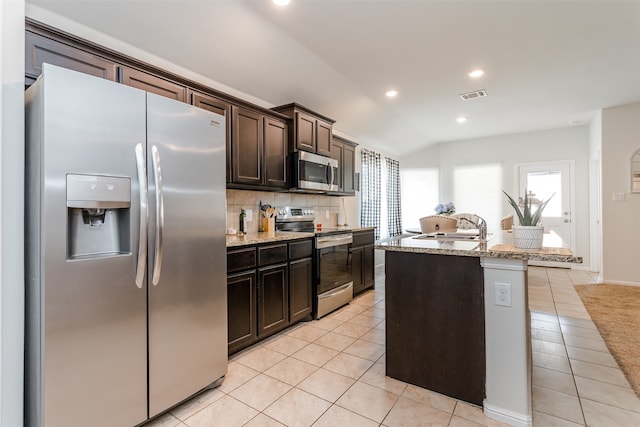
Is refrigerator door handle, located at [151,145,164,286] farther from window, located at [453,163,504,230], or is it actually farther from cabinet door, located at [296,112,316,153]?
window, located at [453,163,504,230]

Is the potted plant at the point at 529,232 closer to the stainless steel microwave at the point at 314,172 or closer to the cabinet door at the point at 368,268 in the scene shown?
the stainless steel microwave at the point at 314,172

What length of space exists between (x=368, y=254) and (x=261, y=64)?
2.70m

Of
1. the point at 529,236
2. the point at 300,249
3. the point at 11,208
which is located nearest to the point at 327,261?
the point at 300,249

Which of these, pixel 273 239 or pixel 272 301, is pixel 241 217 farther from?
pixel 272 301

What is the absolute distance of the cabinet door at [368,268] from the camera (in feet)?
13.7

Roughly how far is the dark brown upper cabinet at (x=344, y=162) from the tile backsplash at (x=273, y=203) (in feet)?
1.07

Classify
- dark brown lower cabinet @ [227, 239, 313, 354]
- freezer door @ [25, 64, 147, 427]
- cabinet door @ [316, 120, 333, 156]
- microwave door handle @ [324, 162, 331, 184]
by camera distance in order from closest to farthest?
freezer door @ [25, 64, 147, 427] < dark brown lower cabinet @ [227, 239, 313, 354] < cabinet door @ [316, 120, 333, 156] < microwave door handle @ [324, 162, 331, 184]

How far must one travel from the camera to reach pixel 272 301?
8.82ft

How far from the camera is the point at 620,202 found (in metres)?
4.54

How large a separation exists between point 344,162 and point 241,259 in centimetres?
250

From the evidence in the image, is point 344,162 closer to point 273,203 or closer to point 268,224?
point 273,203

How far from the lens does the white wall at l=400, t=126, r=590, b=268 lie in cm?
556

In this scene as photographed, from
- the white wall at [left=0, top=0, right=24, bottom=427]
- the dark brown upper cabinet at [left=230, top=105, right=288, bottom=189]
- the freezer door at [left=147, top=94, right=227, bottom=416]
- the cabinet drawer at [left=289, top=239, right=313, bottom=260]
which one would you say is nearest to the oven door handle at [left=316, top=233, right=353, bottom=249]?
the cabinet drawer at [left=289, top=239, right=313, bottom=260]

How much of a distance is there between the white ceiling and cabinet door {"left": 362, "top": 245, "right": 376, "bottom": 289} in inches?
76.7
